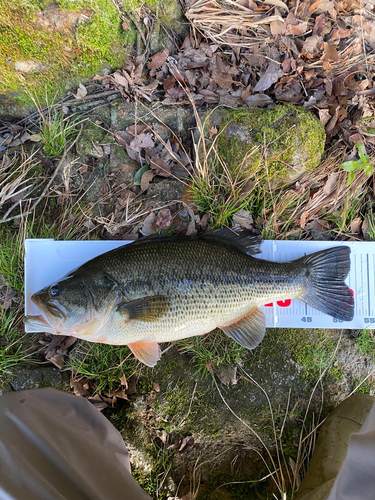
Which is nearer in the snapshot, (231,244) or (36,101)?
(231,244)

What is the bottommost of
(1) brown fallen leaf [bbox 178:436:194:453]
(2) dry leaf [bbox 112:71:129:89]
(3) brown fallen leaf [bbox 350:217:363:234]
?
(1) brown fallen leaf [bbox 178:436:194:453]

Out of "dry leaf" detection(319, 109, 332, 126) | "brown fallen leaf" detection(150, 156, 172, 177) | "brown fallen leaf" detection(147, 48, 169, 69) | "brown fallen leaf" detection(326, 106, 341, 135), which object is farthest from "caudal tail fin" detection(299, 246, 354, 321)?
"brown fallen leaf" detection(147, 48, 169, 69)

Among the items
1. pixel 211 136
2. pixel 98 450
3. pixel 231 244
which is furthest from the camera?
pixel 211 136

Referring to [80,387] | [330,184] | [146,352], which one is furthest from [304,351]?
[80,387]

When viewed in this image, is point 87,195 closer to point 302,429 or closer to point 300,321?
point 300,321

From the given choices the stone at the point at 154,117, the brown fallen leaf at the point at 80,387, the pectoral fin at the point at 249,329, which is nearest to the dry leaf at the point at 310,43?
the stone at the point at 154,117

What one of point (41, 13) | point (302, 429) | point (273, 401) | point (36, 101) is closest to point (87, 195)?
point (36, 101)

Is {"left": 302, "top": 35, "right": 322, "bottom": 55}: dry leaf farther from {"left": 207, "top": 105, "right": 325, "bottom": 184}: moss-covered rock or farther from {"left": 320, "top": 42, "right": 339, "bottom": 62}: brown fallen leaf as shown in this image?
{"left": 207, "top": 105, "right": 325, "bottom": 184}: moss-covered rock
